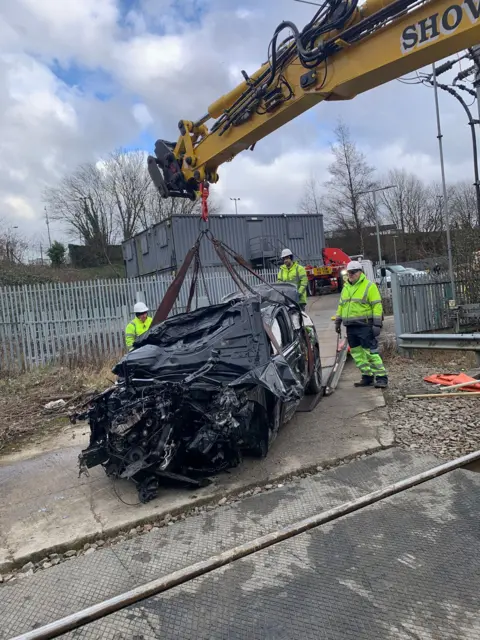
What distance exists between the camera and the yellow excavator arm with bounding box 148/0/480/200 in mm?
3924

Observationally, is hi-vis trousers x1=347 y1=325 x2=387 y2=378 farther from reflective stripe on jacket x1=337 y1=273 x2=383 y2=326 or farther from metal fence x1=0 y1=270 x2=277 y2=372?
metal fence x1=0 y1=270 x2=277 y2=372

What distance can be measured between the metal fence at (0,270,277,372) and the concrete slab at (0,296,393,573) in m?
5.00

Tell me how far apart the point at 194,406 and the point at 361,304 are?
153 inches

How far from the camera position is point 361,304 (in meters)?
6.86

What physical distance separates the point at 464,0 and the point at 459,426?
401 centimetres

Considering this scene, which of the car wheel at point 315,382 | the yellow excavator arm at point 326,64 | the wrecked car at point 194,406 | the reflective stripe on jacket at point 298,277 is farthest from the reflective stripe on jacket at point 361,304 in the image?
the yellow excavator arm at point 326,64

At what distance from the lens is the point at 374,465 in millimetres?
4262

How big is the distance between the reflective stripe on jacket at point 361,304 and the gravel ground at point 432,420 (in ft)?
3.71

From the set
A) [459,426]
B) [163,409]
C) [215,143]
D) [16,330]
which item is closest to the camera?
[163,409]

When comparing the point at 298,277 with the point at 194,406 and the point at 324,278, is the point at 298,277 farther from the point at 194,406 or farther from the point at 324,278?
the point at 324,278

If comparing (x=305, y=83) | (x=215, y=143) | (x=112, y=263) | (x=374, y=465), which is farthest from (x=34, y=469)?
(x=112, y=263)

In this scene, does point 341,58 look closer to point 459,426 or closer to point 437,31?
point 437,31

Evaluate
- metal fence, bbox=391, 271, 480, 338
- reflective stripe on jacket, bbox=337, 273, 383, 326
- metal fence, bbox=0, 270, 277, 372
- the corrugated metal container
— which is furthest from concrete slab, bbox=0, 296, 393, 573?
the corrugated metal container

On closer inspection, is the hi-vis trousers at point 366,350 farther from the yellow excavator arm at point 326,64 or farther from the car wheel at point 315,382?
the yellow excavator arm at point 326,64
